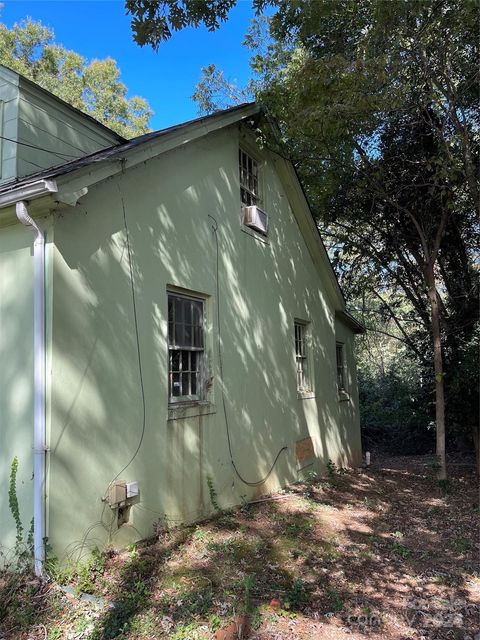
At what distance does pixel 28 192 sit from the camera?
4.30 metres

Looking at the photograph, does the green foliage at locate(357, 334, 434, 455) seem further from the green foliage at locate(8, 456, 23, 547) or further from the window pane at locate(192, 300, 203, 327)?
the green foliage at locate(8, 456, 23, 547)

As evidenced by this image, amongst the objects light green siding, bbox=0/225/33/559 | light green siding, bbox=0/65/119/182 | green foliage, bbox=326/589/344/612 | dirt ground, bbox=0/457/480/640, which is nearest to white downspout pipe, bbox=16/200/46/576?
light green siding, bbox=0/225/33/559

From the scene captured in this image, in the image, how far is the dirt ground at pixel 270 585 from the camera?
12.2 ft

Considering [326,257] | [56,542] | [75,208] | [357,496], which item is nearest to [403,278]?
[326,257]

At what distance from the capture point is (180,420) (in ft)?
20.1

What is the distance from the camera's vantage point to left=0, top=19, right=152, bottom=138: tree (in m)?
21.8

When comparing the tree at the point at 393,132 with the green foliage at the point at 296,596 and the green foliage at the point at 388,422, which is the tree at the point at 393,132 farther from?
the green foliage at the point at 296,596

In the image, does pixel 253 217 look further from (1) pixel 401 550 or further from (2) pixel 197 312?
(1) pixel 401 550

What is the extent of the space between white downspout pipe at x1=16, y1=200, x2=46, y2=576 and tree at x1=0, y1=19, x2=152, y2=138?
62.9 ft

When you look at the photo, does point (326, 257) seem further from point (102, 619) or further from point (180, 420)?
point (102, 619)

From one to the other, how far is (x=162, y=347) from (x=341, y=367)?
905 cm

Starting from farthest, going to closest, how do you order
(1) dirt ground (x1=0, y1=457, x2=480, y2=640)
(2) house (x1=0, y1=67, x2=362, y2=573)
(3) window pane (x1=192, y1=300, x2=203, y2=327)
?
(3) window pane (x1=192, y1=300, x2=203, y2=327) < (2) house (x1=0, y1=67, x2=362, y2=573) < (1) dirt ground (x1=0, y1=457, x2=480, y2=640)

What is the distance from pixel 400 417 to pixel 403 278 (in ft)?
15.6

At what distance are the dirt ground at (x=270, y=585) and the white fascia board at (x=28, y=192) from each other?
133 inches
